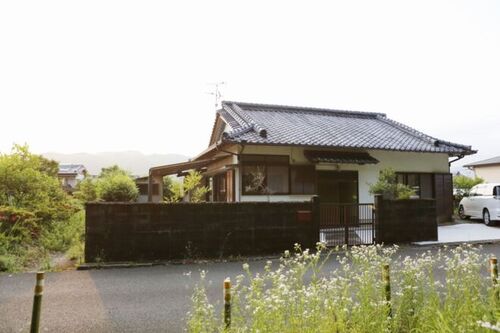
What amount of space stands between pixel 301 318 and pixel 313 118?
53.6 feet

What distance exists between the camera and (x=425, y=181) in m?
16.7

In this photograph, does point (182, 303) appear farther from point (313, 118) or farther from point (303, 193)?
point (313, 118)

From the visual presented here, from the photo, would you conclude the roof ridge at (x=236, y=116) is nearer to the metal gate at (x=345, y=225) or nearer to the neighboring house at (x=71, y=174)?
the metal gate at (x=345, y=225)

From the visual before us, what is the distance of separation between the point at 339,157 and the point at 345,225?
170 inches

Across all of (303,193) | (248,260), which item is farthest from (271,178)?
(248,260)

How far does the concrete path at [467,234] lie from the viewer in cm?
1197

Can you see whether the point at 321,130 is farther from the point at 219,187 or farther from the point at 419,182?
the point at 219,187

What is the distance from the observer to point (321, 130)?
1667cm

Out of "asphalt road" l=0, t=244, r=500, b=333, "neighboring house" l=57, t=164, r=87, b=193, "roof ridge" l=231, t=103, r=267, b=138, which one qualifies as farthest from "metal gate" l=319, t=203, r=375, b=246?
"neighboring house" l=57, t=164, r=87, b=193

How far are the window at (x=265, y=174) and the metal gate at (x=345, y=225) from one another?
3305mm

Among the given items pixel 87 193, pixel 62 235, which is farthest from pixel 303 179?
pixel 87 193

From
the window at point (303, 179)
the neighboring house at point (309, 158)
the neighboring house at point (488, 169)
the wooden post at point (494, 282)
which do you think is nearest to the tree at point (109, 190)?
the neighboring house at point (309, 158)

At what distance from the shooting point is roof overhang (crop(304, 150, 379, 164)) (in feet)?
46.0

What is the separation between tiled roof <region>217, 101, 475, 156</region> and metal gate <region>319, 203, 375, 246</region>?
11.7ft
